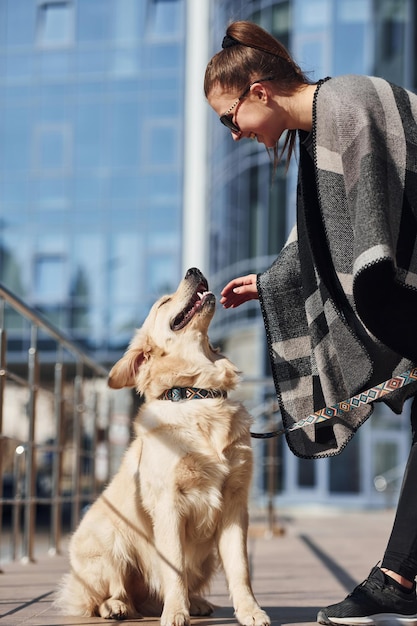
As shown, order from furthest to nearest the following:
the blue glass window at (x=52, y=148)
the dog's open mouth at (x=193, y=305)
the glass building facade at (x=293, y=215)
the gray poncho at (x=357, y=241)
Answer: the blue glass window at (x=52, y=148) → the glass building facade at (x=293, y=215) → the dog's open mouth at (x=193, y=305) → the gray poncho at (x=357, y=241)

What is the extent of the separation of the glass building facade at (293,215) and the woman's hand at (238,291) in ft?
42.3

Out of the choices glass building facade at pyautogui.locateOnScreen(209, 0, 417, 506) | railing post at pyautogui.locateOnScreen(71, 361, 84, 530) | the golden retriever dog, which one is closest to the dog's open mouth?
the golden retriever dog

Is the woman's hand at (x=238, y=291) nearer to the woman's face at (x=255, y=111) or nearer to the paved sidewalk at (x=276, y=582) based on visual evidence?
the woman's face at (x=255, y=111)

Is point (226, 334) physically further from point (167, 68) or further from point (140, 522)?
point (140, 522)

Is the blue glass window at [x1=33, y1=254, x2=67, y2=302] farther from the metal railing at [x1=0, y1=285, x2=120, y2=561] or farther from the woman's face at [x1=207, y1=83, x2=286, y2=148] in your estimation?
the woman's face at [x1=207, y1=83, x2=286, y2=148]

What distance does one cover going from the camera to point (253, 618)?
288 centimetres

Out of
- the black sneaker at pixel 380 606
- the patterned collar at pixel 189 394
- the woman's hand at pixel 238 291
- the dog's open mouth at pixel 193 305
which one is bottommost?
the black sneaker at pixel 380 606

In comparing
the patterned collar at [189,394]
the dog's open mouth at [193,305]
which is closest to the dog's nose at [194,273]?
the dog's open mouth at [193,305]

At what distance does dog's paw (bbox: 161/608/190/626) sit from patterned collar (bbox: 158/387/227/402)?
75 cm

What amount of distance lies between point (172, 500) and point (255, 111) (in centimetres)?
126


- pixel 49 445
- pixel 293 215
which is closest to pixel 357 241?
pixel 49 445

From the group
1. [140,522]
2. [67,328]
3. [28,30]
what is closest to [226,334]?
[67,328]

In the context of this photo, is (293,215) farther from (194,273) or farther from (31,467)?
(194,273)

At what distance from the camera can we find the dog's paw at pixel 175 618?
2.86 metres
